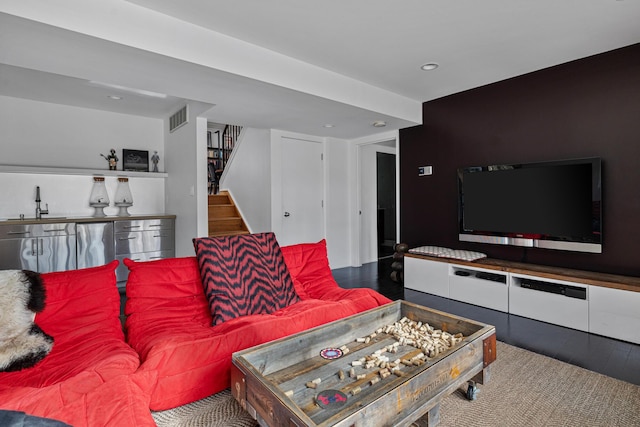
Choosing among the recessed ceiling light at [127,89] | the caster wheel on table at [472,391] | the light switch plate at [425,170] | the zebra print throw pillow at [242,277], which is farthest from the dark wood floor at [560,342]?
the recessed ceiling light at [127,89]

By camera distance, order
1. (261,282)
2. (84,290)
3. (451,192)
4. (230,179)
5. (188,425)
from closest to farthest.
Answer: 1. (188,425)
2. (84,290)
3. (261,282)
4. (451,192)
5. (230,179)

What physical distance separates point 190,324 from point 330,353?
85 cm

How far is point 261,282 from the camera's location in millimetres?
2252

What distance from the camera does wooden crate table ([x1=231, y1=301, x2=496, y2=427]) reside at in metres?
1.18

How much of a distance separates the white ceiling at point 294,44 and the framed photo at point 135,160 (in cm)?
115

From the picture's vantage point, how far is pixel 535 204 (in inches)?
131

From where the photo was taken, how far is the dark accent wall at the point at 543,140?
291 cm

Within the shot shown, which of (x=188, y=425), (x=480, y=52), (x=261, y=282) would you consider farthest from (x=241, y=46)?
(x=188, y=425)

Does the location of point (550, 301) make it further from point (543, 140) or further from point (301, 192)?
point (301, 192)

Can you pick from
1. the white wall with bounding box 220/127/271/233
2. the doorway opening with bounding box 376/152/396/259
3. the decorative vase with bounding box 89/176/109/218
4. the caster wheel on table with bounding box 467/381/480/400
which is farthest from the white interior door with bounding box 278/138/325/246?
the caster wheel on table with bounding box 467/381/480/400

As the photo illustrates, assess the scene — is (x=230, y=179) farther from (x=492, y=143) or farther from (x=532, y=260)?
(x=532, y=260)

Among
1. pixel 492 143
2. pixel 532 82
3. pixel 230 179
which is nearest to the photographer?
pixel 532 82

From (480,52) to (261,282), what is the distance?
2.71 m

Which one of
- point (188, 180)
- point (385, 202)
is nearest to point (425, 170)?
point (385, 202)
